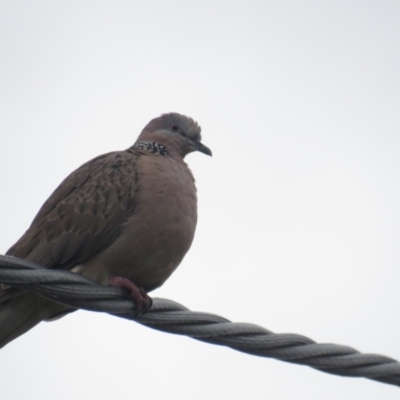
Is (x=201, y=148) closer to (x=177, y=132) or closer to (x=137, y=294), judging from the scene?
(x=177, y=132)

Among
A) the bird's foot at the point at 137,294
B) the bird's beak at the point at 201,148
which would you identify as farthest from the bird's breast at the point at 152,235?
the bird's beak at the point at 201,148

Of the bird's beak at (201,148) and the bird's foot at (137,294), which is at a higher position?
the bird's beak at (201,148)

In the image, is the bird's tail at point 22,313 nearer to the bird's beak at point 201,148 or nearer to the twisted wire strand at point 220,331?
the twisted wire strand at point 220,331

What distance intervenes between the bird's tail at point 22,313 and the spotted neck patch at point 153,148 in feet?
4.36

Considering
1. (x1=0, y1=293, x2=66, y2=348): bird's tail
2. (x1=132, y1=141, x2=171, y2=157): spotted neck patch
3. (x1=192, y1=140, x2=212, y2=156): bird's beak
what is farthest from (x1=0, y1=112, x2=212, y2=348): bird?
(x1=192, y1=140, x2=212, y2=156): bird's beak

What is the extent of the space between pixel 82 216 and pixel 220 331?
67.9 inches

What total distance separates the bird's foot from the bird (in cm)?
1

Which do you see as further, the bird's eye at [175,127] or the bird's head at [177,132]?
the bird's eye at [175,127]

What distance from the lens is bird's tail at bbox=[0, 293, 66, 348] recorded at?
415 centimetres

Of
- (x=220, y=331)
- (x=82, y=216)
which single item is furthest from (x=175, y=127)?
(x=220, y=331)

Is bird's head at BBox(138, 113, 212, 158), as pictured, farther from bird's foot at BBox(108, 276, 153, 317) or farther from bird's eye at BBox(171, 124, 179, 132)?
bird's foot at BBox(108, 276, 153, 317)

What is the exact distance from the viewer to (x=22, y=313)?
4.21 m

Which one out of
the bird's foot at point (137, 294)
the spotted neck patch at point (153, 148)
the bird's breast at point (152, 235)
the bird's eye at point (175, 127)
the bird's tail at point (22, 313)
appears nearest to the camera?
the bird's foot at point (137, 294)

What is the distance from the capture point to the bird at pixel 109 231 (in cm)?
425
